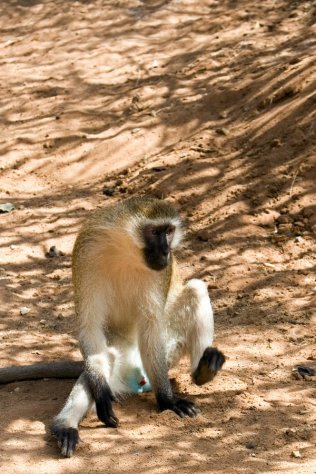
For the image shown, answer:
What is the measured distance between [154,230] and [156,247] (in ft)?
0.37

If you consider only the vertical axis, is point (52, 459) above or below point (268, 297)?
above

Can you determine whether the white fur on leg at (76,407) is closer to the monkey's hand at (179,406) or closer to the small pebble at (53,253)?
the monkey's hand at (179,406)

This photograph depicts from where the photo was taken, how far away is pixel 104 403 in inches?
203

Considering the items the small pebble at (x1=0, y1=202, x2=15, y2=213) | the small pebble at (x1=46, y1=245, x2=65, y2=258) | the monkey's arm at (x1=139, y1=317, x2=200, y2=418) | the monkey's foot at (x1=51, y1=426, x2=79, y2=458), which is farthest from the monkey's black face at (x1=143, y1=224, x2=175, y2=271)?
the small pebble at (x1=0, y1=202, x2=15, y2=213)

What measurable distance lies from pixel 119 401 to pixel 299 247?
106 inches

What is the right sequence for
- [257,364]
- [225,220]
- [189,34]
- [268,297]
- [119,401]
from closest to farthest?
[119,401]
[257,364]
[268,297]
[225,220]
[189,34]

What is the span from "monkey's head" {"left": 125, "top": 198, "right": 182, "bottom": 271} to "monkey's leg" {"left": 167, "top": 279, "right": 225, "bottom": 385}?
0.50 m

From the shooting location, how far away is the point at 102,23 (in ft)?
40.1

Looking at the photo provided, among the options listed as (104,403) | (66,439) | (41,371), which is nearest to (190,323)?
(104,403)

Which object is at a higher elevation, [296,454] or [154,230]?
[154,230]

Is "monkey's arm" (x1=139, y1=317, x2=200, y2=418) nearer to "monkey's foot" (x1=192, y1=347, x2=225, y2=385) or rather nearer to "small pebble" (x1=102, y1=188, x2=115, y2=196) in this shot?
"monkey's foot" (x1=192, y1=347, x2=225, y2=385)

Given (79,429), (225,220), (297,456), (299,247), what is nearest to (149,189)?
(225,220)

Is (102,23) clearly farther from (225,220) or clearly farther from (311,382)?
(311,382)

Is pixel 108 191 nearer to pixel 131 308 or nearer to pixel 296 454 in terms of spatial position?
pixel 131 308
